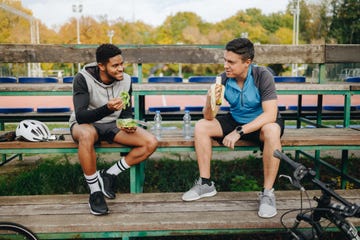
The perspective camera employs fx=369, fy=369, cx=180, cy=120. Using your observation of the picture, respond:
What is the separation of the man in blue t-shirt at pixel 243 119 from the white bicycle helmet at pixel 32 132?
1.48 meters

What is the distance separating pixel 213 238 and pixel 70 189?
1973mm

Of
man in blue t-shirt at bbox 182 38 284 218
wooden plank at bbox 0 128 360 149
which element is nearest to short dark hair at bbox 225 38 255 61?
man in blue t-shirt at bbox 182 38 284 218

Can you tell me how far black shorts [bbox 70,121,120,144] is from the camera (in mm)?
3398

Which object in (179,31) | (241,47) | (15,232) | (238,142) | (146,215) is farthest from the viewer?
(179,31)

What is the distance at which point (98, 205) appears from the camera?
2.91 m

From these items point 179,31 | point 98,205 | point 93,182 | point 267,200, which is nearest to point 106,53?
point 93,182

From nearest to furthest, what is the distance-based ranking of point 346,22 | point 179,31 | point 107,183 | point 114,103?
point 114,103
point 107,183
point 346,22
point 179,31

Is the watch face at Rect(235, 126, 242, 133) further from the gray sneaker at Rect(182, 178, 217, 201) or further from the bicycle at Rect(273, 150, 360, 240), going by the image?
the bicycle at Rect(273, 150, 360, 240)

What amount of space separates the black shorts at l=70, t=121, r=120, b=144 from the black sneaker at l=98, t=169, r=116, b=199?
1.03 ft

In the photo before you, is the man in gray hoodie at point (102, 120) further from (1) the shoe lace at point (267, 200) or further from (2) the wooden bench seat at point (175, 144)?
(1) the shoe lace at point (267, 200)

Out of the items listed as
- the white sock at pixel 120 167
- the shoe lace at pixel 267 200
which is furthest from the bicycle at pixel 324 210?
the white sock at pixel 120 167

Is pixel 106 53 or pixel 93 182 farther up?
pixel 106 53

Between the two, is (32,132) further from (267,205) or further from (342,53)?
(342,53)

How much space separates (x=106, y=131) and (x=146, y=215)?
36.5 inches
